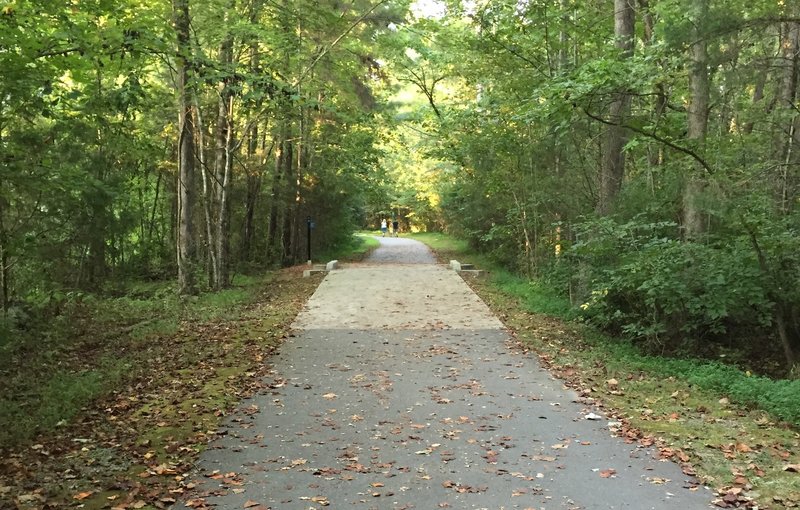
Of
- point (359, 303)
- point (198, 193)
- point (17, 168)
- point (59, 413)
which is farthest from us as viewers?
point (198, 193)

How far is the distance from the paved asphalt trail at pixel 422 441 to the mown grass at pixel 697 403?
346 mm

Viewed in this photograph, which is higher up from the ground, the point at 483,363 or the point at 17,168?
the point at 17,168

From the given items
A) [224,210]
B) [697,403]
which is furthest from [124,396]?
[224,210]

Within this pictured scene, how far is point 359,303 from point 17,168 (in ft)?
23.5

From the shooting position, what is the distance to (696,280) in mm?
8383

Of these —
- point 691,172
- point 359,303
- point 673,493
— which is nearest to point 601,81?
point 691,172

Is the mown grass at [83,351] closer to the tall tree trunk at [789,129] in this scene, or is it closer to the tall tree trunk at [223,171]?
the tall tree trunk at [223,171]

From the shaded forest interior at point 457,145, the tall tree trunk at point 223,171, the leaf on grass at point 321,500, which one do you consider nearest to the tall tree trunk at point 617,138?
the shaded forest interior at point 457,145

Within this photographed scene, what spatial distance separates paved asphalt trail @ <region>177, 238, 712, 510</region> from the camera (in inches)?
170

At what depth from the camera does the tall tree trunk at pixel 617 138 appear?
11422 millimetres

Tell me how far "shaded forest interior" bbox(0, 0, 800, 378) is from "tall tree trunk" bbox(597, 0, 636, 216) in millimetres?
50

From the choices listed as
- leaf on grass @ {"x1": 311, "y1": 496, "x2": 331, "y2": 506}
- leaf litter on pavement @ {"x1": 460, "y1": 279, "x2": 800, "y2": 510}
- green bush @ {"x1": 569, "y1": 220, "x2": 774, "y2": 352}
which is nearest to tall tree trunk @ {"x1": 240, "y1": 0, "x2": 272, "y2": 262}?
green bush @ {"x1": 569, "y1": 220, "x2": 774, "y2": 352}

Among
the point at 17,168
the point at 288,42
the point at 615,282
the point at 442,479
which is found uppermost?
the point at 288,42

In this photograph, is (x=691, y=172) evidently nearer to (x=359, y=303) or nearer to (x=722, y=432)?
(x=722, y=432)
